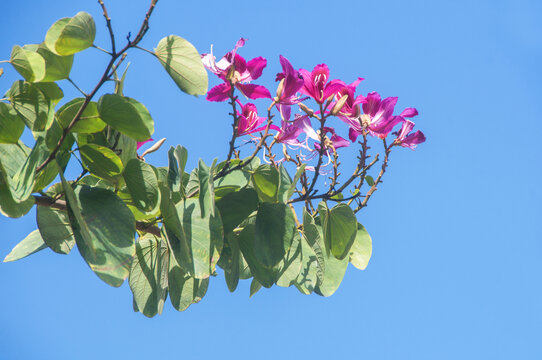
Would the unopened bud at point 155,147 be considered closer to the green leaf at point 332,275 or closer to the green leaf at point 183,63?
the green leaf at point 183,63

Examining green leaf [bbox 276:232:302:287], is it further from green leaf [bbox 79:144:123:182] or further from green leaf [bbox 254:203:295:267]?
green leaf [bbox 79:144:123:182]

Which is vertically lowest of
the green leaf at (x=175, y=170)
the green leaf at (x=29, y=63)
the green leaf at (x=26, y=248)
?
the green leaf at (x=26, y=248)

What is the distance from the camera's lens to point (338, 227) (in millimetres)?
879

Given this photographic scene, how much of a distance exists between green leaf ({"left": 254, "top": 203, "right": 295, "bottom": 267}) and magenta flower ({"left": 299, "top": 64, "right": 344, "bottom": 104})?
21cm

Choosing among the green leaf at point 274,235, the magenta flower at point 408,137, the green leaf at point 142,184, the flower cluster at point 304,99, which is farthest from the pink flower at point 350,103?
the green leaf at point 142,184

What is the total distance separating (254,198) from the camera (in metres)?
0.81

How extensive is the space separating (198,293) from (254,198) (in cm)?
19

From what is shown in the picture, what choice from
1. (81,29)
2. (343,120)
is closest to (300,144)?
(343,120)

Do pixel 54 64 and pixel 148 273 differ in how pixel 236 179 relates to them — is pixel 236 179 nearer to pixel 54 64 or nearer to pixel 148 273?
pixel 148 273

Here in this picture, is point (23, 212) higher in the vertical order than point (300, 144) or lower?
lower

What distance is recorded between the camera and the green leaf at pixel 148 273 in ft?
2.79

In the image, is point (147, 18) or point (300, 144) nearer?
point (147, 18)

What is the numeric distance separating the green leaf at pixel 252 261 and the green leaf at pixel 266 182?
0.05m

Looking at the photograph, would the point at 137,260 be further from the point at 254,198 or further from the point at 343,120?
the point at 343,120
